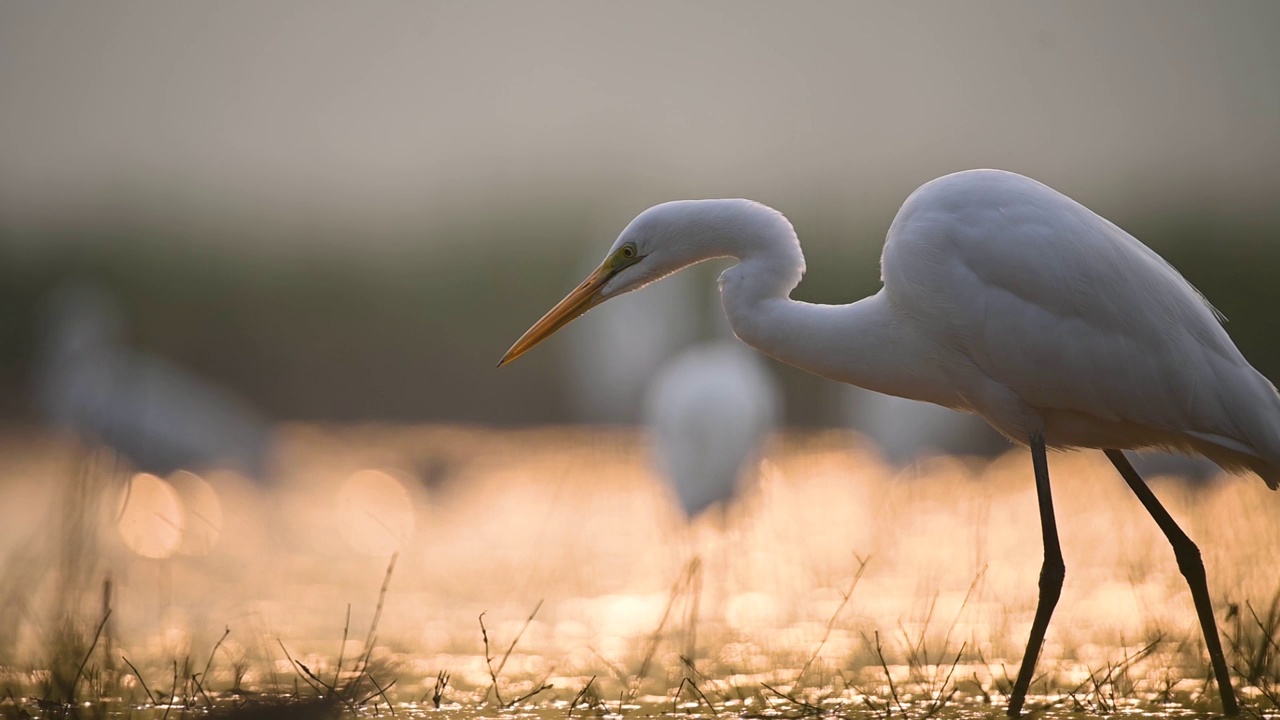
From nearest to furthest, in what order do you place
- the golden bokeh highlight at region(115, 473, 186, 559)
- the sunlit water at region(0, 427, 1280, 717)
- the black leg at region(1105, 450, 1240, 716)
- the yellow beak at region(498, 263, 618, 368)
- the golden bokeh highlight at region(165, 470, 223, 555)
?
the black leg at region(1105, 450, 1240, 716) < the sunlit water at region(0, 427, 1280, 717) < the yellow beak at region(498, 263, 618, 368) < the golden bokeh highlight at region(115, 473, 186, 559) < the golden bokeh highlight at region(165, 470, 223, 555)

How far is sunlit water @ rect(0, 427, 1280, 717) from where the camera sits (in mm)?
4789

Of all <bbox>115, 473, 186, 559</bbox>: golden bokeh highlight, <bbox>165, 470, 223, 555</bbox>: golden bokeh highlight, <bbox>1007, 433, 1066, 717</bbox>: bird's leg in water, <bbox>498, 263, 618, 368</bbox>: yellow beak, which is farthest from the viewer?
<bbox>165, 470, 223, 555</bbox>: golden bokeh highlight

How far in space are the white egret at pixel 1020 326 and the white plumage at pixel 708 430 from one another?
3112mm

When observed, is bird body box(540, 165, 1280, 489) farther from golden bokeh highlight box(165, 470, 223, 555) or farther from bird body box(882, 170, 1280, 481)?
golden bokeh highlight box(165, 470, 223, 555)

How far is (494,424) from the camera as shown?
492 inches

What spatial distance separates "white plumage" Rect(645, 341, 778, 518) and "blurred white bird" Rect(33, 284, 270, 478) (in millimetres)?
2610

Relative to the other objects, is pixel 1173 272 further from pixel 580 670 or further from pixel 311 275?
pixel 311 275

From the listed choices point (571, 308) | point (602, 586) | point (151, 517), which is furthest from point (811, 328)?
point (151, 517)

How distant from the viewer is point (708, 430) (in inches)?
330

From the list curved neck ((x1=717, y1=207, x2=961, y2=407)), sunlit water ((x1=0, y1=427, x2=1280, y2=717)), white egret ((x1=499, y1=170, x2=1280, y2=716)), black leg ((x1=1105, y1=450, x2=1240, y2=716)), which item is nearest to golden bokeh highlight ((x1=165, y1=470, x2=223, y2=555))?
sunlit water ((x1=0, y1=427, x2=1280, y2=717))

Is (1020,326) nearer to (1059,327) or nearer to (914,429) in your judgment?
(1059,327)

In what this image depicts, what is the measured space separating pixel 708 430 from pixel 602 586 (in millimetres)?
1602

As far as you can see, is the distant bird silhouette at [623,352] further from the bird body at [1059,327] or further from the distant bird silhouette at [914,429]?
the bird body at [1059,327]

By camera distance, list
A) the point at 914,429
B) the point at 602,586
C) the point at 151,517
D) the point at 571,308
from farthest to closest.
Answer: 1. the point at 914,429
2. the point at 151,517
3. the point at 602,586
4. the point at 571,308
